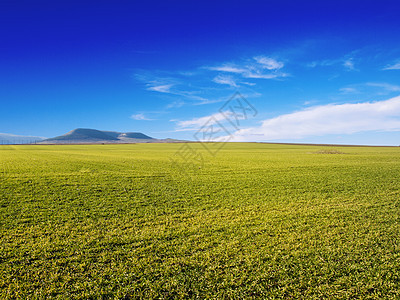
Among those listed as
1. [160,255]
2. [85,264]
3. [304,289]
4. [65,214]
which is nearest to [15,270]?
[85,264]

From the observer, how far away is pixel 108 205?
1052 centimetres

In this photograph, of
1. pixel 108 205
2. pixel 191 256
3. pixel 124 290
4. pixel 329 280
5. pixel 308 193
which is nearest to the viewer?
pixel 124 290

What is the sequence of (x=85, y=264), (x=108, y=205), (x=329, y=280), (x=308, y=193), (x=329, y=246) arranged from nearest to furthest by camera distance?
(x=329, y=280)
(x=85, y=264)
(x=329, y=246)
(x=108, y=205)
(x=308, y=193)

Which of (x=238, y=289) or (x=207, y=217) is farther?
(x=207, y=217)

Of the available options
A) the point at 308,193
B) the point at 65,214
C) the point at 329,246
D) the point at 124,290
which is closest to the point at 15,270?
the point at 124,290

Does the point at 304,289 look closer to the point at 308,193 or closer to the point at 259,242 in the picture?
the point at 259,242

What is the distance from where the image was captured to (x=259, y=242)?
6.83 m

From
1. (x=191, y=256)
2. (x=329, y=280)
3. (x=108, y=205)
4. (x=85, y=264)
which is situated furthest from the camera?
(x=108, y=205)

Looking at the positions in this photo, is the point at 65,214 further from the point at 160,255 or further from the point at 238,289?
the point at 238,289

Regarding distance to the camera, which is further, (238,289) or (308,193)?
(308,193)

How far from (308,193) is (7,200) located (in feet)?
51.6

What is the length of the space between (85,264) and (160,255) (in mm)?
1858

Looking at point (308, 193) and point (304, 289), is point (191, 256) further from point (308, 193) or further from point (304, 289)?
point (308, 193)

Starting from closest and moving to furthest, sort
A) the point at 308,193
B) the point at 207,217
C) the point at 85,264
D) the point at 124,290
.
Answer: the point at 124,290
the point at 85,264
the point at 207,217
the point at 308,193
